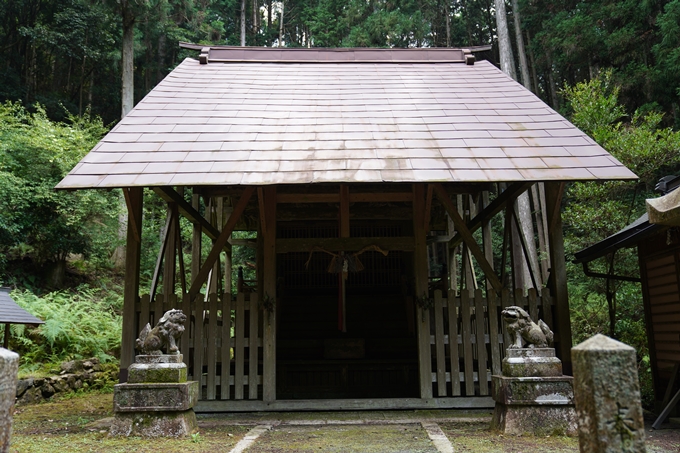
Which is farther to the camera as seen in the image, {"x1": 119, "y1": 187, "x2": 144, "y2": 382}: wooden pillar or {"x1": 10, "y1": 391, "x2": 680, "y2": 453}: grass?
{"x1": 119, "y1": 187, "x2": 144, "y2": 382}: wooden pillar

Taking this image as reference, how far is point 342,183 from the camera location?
588 cm

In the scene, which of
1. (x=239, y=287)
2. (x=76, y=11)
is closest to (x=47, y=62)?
(x=76, y=11)

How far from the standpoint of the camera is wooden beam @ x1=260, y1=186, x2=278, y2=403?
6.71m

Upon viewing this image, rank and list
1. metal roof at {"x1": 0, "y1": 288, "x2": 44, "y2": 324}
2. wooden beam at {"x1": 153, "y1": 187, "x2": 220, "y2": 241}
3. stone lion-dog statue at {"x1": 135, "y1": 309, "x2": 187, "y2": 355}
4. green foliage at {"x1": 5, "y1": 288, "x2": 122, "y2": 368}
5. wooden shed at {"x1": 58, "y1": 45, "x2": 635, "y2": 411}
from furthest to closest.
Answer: green foliage at {"x1": 5, "y1": 288, "x2": 122, "y2": 368}
wooden beam at {"x1": 153, "y1": 187, "x2": 220, "y2": 241}
metal roof at {"x1": 0, "y1": 288, "x2": 44, "y2": 324}
wooden shed at {"x1": 58, "y1": 45, "x2": 635, "y2": 411}
stone lion-dog statue at {"x1": 135, "y1": 309, "x2": 187, "y2": 355}

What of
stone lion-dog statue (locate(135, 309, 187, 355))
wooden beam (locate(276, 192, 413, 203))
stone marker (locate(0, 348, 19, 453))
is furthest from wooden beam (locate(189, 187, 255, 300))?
A: stone marker (locate(0, 348, 19, 453))

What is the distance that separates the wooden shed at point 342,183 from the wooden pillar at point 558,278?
2cm

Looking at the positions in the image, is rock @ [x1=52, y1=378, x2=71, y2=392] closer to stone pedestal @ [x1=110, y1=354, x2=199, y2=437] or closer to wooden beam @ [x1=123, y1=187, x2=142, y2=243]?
wooden beam @ [x1=123, y1=187, x2=142, y2=243]

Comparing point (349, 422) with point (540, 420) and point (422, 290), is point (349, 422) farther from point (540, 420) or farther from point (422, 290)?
point (540, 420)

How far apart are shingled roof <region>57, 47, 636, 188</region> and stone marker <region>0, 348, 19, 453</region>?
135 inches

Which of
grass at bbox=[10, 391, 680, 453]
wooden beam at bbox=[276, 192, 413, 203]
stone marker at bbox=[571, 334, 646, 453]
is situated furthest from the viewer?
wooden beam at bbox=[276, 192, 413, 203]

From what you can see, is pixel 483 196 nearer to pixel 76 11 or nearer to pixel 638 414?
pixel 638 414

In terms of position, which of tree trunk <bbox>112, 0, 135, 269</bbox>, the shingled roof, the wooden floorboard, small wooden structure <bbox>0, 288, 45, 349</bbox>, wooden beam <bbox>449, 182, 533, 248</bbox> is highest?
tree trunk <bbox>112, 0, 135, 269</bbox>

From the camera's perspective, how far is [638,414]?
221 centimetres

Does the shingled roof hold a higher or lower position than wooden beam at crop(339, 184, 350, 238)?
higher
